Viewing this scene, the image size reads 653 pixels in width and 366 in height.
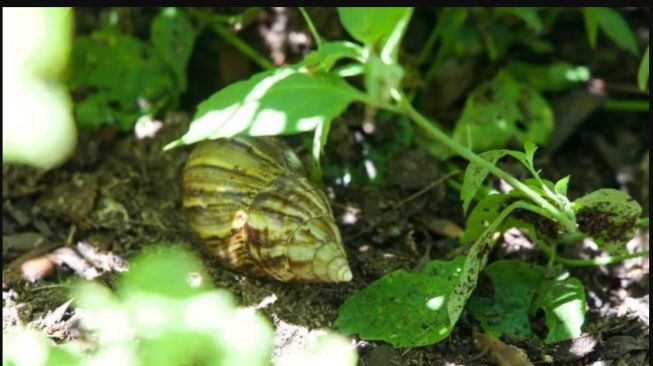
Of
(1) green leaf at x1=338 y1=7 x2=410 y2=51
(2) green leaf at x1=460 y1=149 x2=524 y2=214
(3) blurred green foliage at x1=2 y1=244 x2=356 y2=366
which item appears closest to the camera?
(3) blurred green foliage at x1=2 y1=244 x2=356 y2=366

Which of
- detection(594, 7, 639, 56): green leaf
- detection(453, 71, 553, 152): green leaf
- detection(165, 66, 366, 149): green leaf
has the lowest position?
detection(453, 71, 553, 152): green leaf

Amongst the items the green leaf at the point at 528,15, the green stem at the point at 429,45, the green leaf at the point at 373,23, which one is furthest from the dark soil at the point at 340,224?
the green leaf at the point at 373,23

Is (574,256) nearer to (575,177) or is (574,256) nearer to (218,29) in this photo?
(575,177)

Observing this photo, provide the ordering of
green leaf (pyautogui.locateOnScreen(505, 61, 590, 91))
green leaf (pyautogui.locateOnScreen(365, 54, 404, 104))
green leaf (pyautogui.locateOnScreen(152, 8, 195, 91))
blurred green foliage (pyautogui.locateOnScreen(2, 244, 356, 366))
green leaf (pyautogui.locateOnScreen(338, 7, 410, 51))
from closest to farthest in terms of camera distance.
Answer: blurred green foliage (pyautogui.locateOnScreen(2, 244, 356, 366)) → green leaf (pyautogui.locateOnScreen(365, 54, 404, 104)) → green leaf (pyautogui.locateOnScreen(338, 7, 410, 51)) → green leaf (pyautogui.locateOnScreen(152, 8, 195, 91)) → green leaf (pyautogui.locateOnScreen(505, 61, 590, 91))

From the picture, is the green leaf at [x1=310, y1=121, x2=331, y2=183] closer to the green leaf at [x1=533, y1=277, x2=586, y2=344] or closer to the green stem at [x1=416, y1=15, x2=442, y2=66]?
the green leaf at [x1=533, y1=277, x2=586, y2=344]

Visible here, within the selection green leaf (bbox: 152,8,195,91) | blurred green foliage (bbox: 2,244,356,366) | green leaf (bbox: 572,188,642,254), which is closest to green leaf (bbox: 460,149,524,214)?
green leaf (bbox: 572,188,642,254)

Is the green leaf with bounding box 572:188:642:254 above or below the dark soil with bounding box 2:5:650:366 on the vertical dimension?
above

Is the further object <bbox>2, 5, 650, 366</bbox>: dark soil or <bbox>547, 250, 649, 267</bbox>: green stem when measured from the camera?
<bbox>547, 250, 649, 267</bbox>: green stem
